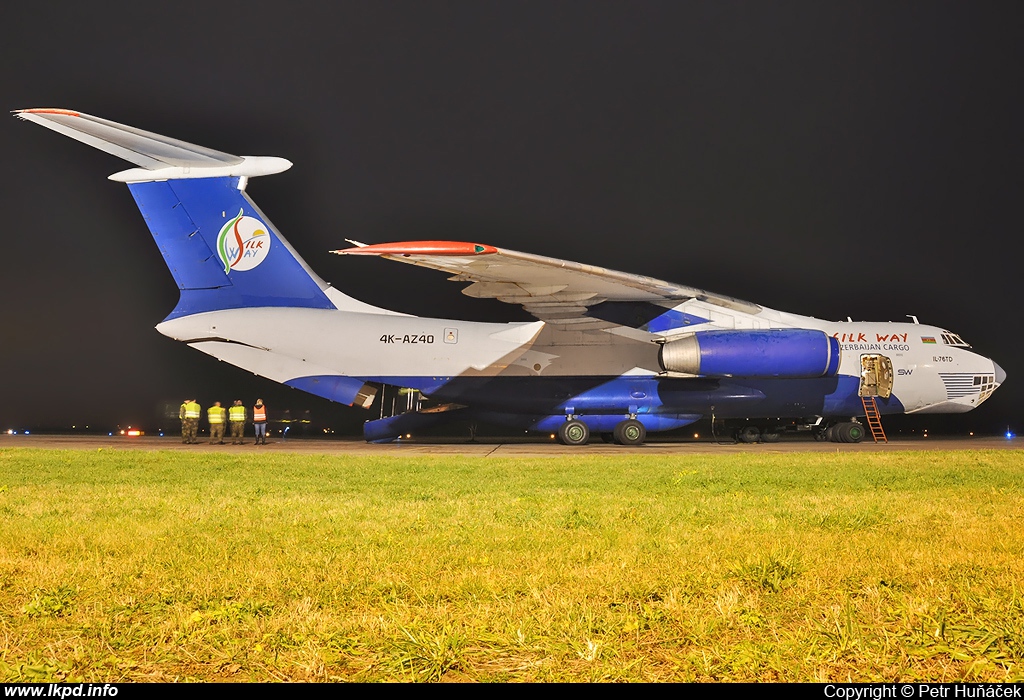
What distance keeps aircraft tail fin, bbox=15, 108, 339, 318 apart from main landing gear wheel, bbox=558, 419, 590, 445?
18.8 ft

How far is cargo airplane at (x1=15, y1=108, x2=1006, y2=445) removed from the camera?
597 inches

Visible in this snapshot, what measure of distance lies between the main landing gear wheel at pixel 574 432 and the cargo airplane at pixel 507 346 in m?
0.03

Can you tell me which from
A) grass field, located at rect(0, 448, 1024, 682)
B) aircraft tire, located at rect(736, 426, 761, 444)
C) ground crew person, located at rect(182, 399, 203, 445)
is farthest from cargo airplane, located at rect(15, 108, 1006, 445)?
grass field, located at rect(0, 448, 1024, 682)

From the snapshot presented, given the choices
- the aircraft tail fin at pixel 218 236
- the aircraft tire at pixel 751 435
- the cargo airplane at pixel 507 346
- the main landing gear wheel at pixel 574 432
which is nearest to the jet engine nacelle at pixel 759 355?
the cargo airplane at pixel 507 346

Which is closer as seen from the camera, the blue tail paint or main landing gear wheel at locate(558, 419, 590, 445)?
main landing gear wheel at locate(558, 419, 590, 445)

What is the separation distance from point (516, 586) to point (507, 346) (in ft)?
39.8

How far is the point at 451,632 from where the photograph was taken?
2.70 m

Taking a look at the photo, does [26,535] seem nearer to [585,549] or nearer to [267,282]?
[585,549]

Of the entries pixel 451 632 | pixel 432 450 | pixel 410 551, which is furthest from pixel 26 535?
pixel 432 450

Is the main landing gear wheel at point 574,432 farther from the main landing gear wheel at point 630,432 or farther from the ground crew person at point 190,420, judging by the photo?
the ground crew person at point 190,420

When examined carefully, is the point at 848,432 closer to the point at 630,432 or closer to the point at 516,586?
the point at 630,432

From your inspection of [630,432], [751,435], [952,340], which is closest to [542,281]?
[630,432]

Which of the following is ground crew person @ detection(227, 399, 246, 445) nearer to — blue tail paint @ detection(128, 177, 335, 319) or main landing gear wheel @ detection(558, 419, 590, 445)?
blue tail paint @ detection(128, 177, 335, 319)
